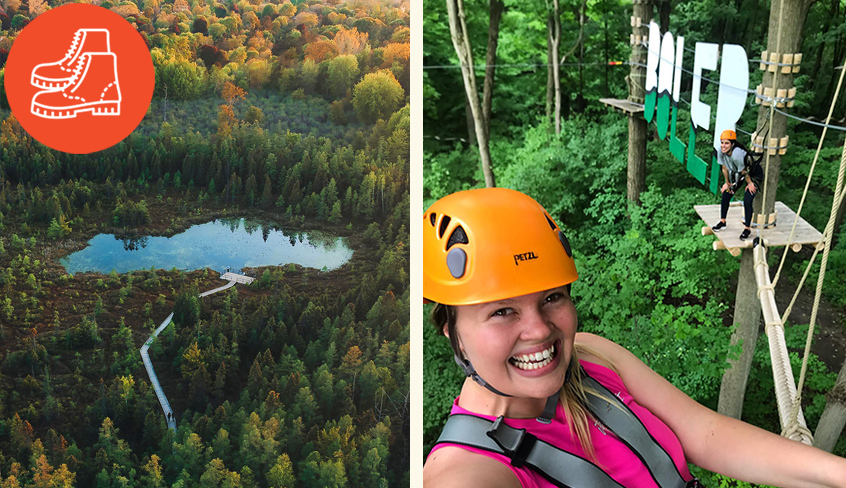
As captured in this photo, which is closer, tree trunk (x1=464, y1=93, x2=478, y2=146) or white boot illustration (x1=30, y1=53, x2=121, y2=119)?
white boot illustration (x1=30, y1=53, x2=121, y2=119)

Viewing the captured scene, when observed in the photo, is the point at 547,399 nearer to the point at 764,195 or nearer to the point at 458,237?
the point at 458,237

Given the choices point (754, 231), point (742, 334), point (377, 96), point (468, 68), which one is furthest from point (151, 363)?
point (468, 68)

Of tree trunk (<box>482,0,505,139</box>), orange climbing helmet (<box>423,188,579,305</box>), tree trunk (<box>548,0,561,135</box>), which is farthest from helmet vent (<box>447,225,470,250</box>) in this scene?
tree trunk (<box>482,0,505,139</box>)

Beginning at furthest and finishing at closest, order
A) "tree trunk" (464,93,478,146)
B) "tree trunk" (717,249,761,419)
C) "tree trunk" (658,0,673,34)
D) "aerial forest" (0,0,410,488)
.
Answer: "tree trunk" (464,93,478,146), "tree trunk" (658,0,673,34), "tree trunk" (717,249,761,419), "aerial forest" (0,0,410,488)

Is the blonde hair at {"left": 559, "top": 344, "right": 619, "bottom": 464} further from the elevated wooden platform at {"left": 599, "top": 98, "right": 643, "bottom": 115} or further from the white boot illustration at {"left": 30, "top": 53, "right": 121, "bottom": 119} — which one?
the elevated wooden platform at {"left": 599, "top": 98, "right": 643, "bottom": 115}

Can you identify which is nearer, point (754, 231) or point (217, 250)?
A: point (217, 250)

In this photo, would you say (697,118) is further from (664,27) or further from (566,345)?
(566,345)

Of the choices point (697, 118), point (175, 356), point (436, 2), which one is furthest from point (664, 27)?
point (175, 356)
